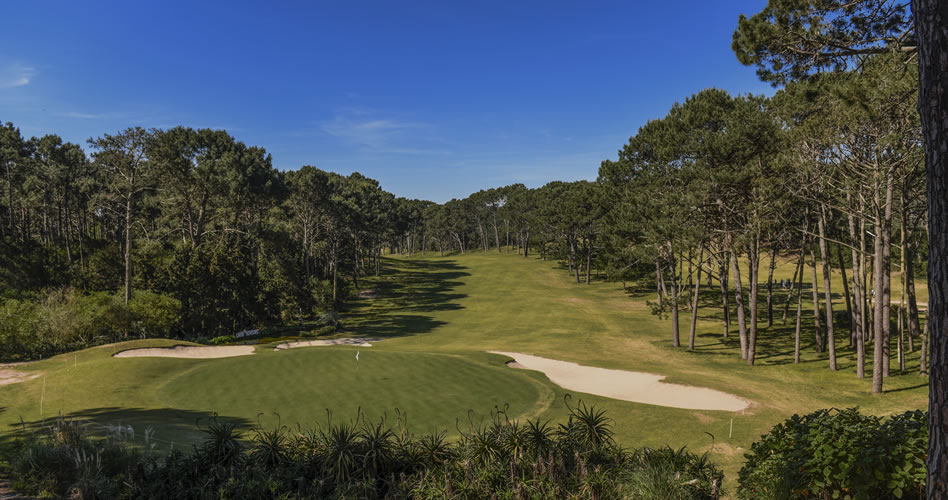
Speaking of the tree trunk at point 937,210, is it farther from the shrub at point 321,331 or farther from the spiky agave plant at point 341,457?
the shrub at point 321,331

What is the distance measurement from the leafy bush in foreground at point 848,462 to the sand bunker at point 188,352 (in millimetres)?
28532

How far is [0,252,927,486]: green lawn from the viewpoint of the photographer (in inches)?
643

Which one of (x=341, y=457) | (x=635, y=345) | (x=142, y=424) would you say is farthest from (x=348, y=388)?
(x=635, y=345)

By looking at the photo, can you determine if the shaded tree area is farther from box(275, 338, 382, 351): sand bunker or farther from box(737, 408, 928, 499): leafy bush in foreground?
box(737, 408, 928, 499): leafy bush in foreground

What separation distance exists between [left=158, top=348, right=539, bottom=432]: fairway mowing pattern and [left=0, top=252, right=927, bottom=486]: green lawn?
Answer: 74 millimetres

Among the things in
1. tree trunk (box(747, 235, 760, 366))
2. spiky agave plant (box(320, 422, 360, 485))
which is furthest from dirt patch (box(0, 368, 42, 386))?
tree trunk (box(747, 235, 760, 366))

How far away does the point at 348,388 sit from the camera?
1991cm

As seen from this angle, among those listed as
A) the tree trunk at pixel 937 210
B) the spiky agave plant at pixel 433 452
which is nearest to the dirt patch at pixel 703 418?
the spiky agave plant at pixel 433 452

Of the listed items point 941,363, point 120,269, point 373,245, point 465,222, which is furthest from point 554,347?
point 465,222

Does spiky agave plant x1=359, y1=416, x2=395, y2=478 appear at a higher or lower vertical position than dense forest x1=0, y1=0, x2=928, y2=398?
lower

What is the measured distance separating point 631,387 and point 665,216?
14125 mm

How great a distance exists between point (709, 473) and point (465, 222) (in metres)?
133

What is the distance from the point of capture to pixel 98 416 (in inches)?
601

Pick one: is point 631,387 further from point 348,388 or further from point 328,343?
point 328,343
